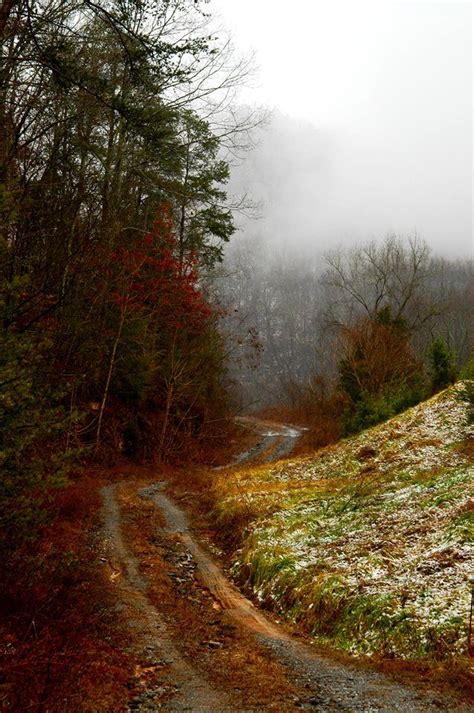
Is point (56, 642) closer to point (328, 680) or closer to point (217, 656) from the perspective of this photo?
point (217, 656)

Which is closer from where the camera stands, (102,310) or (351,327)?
(102,310)

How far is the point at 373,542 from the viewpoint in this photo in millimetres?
9109

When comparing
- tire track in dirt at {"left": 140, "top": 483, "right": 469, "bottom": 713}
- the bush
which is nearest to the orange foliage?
tire track in dirt at {"left": 140, "top": 483, "right": 469, "bottom": 713}

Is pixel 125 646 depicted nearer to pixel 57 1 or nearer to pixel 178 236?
pixel 57 1

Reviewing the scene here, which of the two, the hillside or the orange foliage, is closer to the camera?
the orange foliage

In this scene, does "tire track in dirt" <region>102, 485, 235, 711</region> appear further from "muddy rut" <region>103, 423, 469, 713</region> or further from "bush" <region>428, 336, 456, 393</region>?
"bush" <region>428, 336, 456, 393</region>

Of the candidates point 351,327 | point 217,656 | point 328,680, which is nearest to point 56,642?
point 217,656

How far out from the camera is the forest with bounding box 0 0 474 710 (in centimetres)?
595

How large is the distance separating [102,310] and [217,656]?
51.5 feet

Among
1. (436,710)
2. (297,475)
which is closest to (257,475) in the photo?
(297,475)

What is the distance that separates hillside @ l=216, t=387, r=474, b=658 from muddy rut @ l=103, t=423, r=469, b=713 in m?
0.62

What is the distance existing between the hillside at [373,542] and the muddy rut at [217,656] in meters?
0.62

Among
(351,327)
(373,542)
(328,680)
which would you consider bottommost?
(328,680)

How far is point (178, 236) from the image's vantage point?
97.8ft
